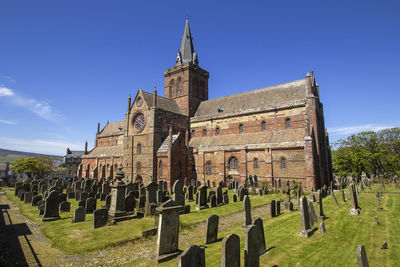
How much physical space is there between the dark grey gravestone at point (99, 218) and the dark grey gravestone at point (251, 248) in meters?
7.75

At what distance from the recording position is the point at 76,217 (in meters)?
11.1

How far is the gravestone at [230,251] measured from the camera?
4.73 metres

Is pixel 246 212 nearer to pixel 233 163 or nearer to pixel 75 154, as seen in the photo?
pixel 233 163

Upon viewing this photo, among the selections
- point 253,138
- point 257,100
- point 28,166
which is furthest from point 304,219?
point 28,166

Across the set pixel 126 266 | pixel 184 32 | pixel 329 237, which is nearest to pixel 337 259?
pixel 329 237

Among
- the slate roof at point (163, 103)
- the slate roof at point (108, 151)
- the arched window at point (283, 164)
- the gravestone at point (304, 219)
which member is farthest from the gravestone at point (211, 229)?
the slate roof at point (108, 151)

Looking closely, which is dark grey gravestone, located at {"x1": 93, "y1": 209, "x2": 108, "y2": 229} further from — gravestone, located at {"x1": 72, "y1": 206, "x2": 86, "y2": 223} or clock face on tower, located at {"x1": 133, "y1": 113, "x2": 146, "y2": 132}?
clock face on tower, located at {"x1": 133, "y1": 113, "x2": 146, "y2": 132}

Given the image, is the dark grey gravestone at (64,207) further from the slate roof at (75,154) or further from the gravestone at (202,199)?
the slate roof at (75,154)

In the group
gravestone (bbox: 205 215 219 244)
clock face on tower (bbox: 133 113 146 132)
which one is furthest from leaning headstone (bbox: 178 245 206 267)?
clock face on tower (bbox: 133 113 146 132)

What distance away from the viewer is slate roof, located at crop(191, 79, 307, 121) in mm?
25938

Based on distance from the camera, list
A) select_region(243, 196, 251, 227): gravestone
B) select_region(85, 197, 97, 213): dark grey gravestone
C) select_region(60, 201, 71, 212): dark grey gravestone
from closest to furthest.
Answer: select_region(243, 196, 251, 227): gravestone, select_region(85, 197, 97, 213): dark grey gravestone, select_region(60, 201, 71, 212): dark grey gravestone

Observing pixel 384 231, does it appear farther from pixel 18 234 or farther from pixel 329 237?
pixel 18 234

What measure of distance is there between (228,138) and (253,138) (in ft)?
12.1

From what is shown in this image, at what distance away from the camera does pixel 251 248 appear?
17.5ft
